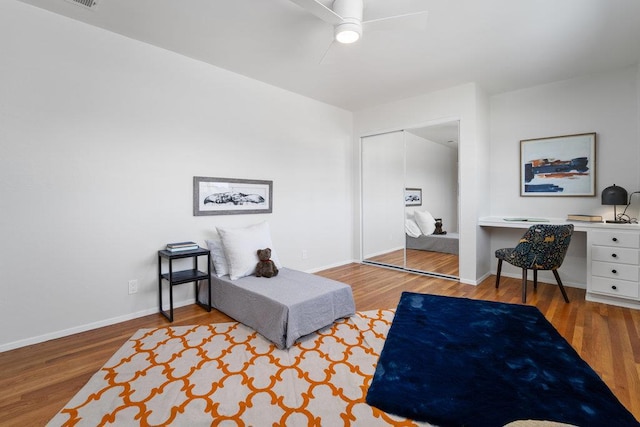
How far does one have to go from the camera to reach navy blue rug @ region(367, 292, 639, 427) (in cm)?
155

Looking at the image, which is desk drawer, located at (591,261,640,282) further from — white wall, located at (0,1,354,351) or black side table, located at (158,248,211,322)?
black side table, located at (158,248,211,322)

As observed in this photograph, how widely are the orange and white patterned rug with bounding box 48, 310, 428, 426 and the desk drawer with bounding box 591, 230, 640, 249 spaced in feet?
8.51

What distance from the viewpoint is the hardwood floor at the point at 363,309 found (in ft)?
5.58

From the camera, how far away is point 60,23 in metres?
2.41

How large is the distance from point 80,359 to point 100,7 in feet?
8.80

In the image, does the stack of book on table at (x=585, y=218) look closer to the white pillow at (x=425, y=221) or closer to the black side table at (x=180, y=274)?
the white pillow at (x=425, y=221)

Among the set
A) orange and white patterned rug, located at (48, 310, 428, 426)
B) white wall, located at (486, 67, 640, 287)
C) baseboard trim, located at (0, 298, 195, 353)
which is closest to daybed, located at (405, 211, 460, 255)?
white wall, located at (486, 67, 640, 287)

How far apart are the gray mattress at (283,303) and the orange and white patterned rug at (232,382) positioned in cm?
11

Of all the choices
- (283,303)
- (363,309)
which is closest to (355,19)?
(283,303)

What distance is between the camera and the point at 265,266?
9.78 feet

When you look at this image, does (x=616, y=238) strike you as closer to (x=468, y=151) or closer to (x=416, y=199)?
(x=468, y=151)

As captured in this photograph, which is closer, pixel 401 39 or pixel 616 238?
pixel 401 39

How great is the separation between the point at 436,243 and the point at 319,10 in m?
3.44

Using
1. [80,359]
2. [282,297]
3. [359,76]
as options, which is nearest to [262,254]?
[282,297]
